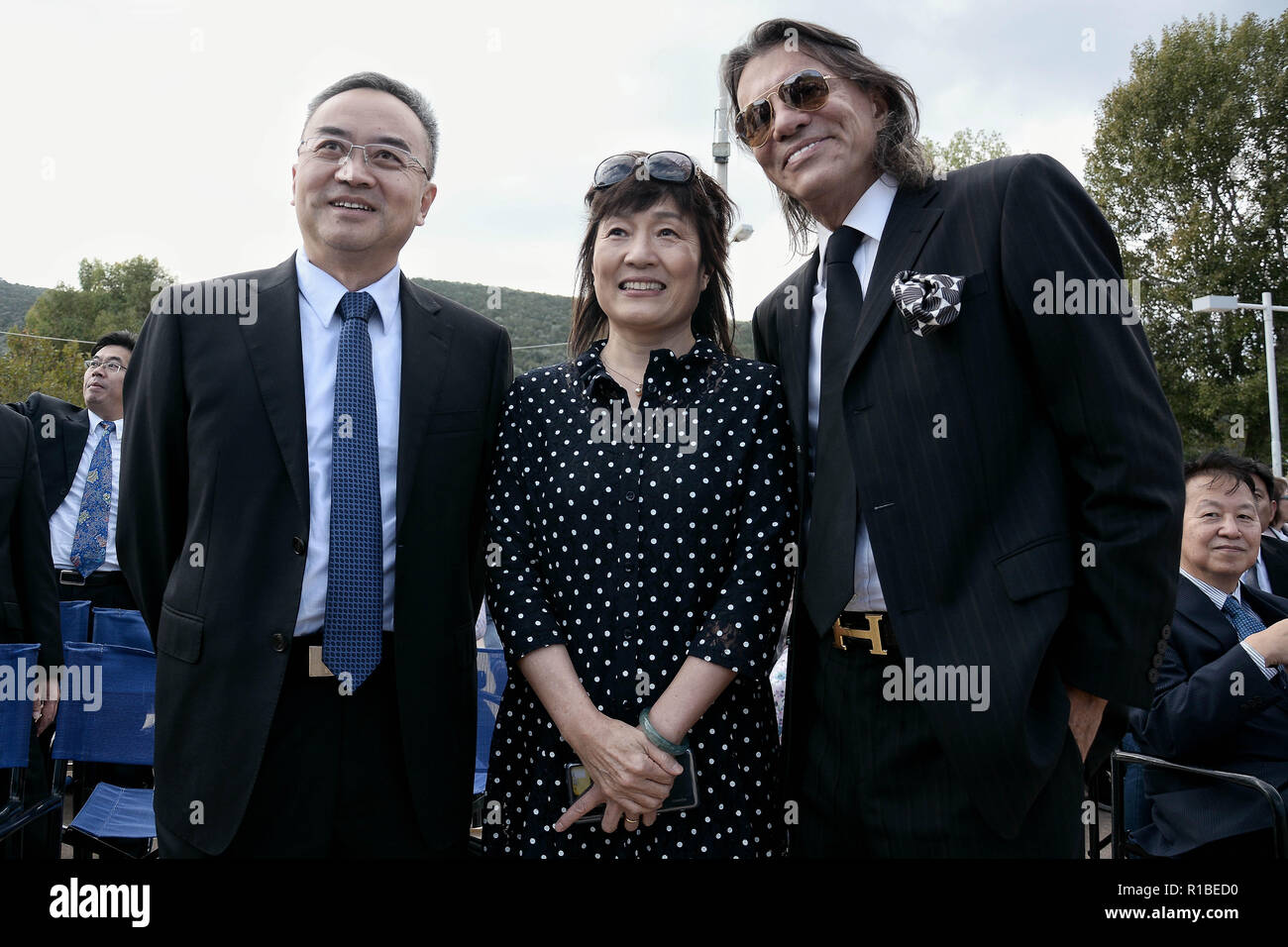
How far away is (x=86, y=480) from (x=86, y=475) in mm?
39

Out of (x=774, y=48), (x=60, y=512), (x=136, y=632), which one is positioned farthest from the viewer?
(x=60, y=512)

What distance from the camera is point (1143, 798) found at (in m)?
3.63

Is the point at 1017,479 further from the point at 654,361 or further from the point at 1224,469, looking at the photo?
the point at 1224,469

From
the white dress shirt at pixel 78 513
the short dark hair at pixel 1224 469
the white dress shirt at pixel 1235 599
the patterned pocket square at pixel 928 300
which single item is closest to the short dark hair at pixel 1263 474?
the short dark hair at pixel 1224 469

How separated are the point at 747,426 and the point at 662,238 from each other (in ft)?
1.86

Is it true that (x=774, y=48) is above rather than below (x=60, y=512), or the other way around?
above

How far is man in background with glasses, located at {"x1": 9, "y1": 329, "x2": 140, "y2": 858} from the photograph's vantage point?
6.20 meters

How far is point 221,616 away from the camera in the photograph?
2.16 metres

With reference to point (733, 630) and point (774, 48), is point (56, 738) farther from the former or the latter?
point (774, 48)

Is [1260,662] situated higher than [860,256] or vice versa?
[860,256]

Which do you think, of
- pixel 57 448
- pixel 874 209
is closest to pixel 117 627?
pixel 57 448

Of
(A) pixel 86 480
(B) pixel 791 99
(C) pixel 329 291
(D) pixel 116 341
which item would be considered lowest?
(A) pixel 86 480

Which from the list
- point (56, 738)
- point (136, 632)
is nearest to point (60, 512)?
point (136, 632)

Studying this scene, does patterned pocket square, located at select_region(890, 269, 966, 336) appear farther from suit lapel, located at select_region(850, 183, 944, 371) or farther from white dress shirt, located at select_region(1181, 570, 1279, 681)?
white dress shirt, located at select_region(1181, 570, 1279, 681)
